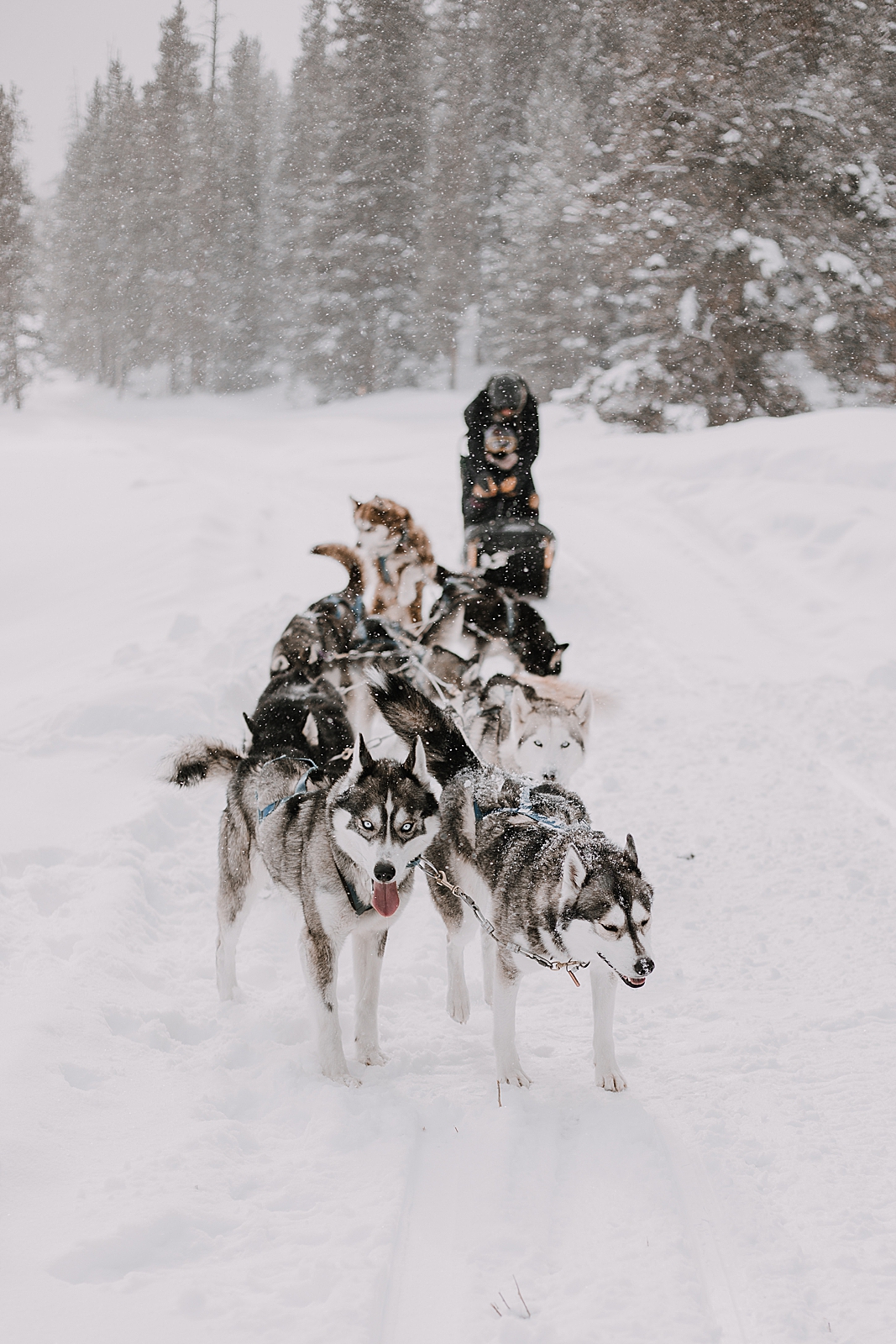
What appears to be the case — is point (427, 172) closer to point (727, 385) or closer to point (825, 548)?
point (727, 385)

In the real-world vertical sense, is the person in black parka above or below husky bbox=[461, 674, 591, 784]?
above

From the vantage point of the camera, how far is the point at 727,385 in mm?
20125

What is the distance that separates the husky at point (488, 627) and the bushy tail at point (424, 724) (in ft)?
7.64

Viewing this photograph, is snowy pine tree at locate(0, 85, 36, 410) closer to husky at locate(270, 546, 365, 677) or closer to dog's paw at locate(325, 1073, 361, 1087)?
husky at locate(270, 546, 365, 677)

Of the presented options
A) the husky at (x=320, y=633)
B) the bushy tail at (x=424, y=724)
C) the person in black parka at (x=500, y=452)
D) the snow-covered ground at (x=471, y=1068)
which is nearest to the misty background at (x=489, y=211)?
the person in black parka at (x=500, y=452)

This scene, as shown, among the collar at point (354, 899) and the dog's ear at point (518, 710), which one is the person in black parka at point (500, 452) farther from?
the collar at point (354, 899)

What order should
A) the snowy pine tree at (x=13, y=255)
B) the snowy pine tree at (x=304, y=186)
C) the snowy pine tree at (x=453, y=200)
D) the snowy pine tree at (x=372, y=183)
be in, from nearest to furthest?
the snowy pine tree at (x=13, y=255) < the snowy pine tree at (x=372, y=183) < the snowy pine tree at (x=453, y=200) < the snowy pine tree at (x=304, y=186)

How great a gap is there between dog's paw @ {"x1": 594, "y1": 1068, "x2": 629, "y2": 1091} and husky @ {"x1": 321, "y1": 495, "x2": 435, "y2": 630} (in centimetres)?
380

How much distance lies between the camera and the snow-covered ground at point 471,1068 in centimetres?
244

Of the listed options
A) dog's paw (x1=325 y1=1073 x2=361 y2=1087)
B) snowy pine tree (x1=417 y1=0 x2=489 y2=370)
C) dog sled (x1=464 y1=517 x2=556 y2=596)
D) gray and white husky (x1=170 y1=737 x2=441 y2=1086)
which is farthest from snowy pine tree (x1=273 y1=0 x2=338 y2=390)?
dog's paw (x1=325 y1=1073 x2=361 y2=1087)

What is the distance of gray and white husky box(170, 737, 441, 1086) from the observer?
316 cm

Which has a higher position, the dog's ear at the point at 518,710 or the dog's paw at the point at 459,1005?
the dog's ear at the point at 518,710

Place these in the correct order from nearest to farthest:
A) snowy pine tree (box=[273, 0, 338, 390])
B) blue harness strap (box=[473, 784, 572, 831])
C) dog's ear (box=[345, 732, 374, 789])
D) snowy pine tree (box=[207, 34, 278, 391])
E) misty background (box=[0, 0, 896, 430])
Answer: dog's ear (box=[345, 732, 374, 789]) < blue harness strap (box=[473, 784, 572, 831]) < misty background (box=[0, 0, 896, 430]) < snowy pine tree (box=[273, 0, 338, 390]) < snowy pine tree (box=[207, 34, 278, 391])

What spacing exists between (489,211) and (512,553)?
31.1 m
